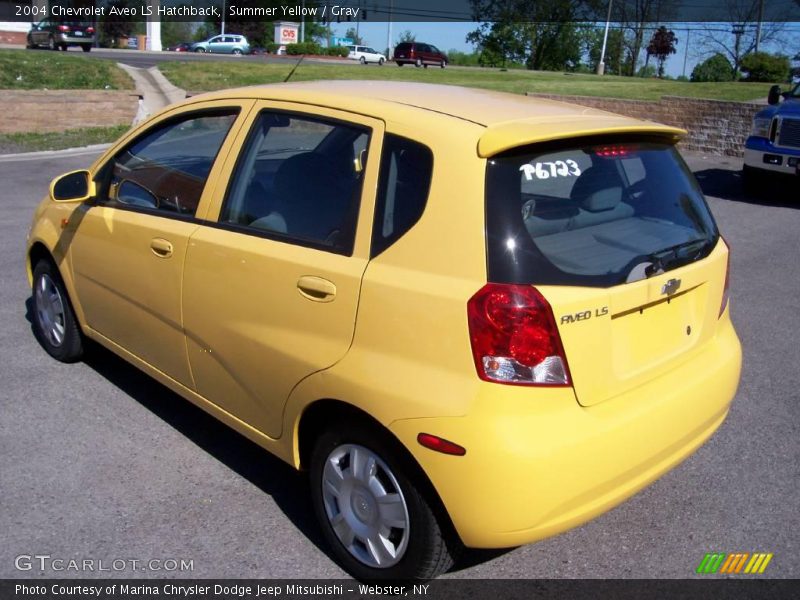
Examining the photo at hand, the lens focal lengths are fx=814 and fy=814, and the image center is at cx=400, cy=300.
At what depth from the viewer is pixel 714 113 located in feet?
56.8

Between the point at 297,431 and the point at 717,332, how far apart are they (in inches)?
71.8

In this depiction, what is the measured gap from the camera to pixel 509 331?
2.61 meters

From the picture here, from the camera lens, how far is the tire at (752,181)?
1251 centimetres

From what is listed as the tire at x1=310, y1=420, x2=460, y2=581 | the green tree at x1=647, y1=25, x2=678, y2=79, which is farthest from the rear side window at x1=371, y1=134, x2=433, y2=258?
the green tree at x1=647, y1=25, x2=678, y2=79

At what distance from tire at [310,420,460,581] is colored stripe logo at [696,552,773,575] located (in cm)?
113

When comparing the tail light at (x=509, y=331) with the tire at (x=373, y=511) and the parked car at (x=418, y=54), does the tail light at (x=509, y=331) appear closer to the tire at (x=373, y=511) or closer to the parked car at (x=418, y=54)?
the tire at (x=373, y=511)

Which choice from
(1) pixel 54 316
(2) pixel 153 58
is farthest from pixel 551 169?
(2) pixel 153 58

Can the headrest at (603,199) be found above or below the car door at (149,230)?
above

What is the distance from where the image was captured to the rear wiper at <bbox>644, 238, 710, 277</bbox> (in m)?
3.00

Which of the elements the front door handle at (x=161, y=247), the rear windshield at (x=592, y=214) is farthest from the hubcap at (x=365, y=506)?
the front door handle at (x=161, y=247)

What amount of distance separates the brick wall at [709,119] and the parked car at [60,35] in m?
31.0

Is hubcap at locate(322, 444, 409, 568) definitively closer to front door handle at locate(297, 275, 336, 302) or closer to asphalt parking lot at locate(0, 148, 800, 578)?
asphalt parking lot at locate(0, 148, 800, 578)

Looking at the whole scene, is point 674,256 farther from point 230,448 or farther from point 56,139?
point 56,139

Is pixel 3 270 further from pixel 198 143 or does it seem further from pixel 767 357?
pixel 767 357
